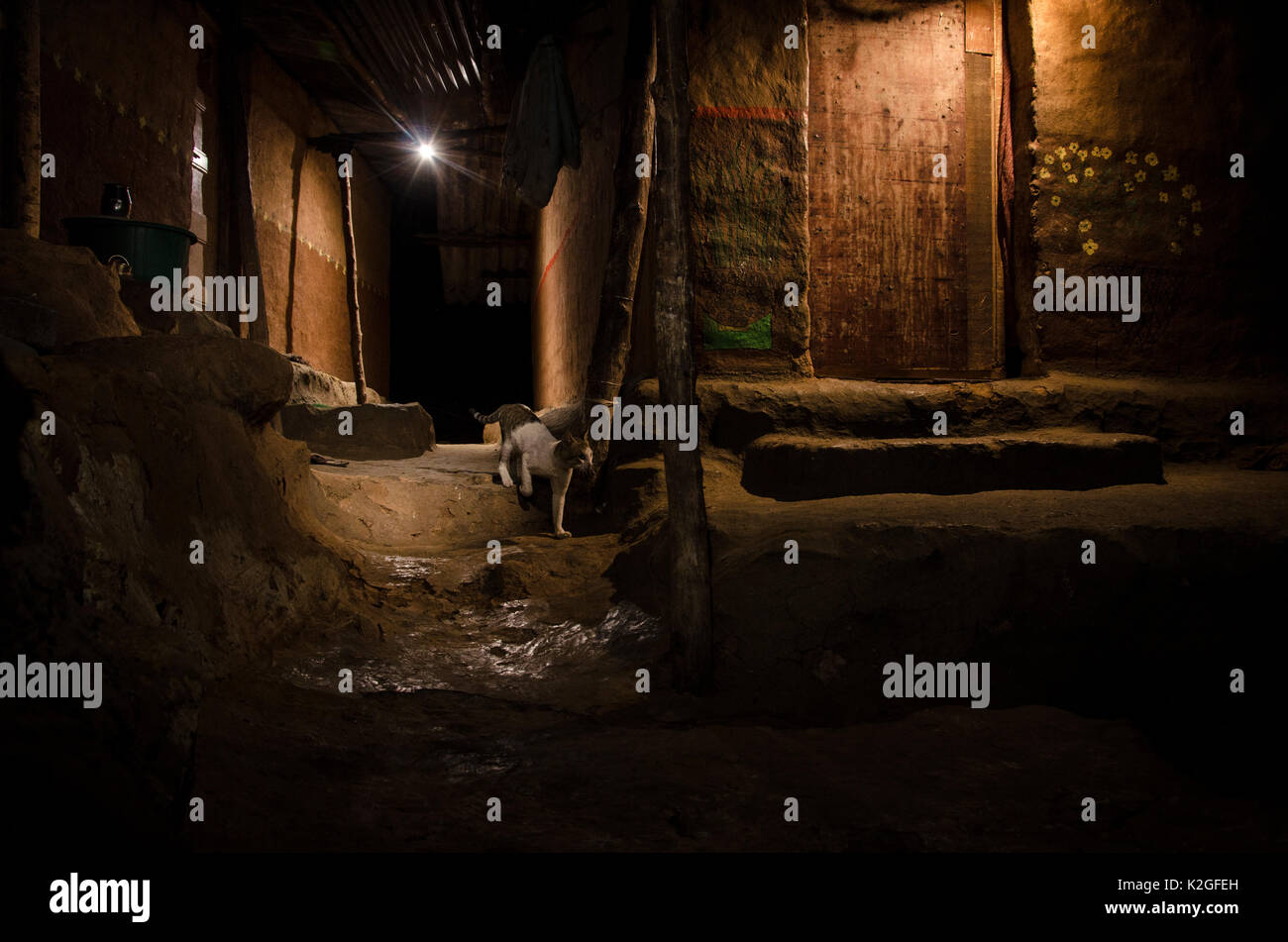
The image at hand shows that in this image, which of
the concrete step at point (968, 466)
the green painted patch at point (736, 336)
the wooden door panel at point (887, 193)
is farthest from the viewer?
A: the wooden door panel at point (887, 193)

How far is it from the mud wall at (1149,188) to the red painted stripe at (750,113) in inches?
68.0

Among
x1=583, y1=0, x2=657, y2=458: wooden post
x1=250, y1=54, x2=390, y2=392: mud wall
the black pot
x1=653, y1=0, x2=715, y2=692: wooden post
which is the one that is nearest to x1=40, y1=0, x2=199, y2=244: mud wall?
the black pot

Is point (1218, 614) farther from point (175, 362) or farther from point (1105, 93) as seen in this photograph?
point (175, 362)

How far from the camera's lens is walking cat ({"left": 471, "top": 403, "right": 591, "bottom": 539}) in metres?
5.14

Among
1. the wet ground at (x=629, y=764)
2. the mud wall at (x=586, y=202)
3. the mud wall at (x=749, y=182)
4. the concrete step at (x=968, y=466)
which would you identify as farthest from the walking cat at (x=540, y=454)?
the wet ground at (x=629, y=764)

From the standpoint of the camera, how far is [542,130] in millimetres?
6301

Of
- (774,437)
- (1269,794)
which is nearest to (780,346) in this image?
(774,437)

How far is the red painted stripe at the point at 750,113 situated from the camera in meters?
5.04

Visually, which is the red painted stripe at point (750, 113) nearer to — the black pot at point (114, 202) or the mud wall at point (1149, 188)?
the mud wall at point (1149, 188)

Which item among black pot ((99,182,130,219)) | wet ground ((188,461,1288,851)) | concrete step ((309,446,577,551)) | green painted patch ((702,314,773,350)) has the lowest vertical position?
wet ground ((188,461,1288,851))

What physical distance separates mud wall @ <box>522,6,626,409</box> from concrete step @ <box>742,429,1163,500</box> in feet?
7.42

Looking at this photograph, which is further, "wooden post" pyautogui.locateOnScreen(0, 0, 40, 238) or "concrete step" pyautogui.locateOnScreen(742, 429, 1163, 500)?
"wooden post" pyautogui.locateOnScreen(0, 0, 40, 238)

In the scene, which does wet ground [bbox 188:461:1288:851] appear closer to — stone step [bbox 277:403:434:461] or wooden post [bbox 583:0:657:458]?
wooden post [bbox 583:0:657:458]
